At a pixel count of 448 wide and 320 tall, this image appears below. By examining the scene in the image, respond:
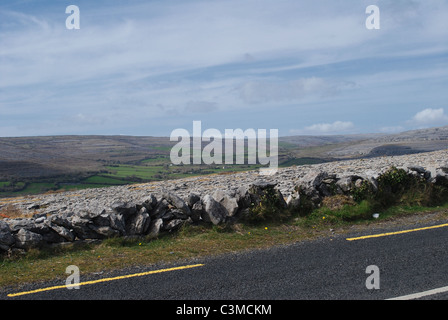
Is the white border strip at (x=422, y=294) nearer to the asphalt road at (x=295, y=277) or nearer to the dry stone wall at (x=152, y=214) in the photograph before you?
the asphalt road at (x=295, y=277)

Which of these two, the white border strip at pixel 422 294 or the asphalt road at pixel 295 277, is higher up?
the white border strip at pixel 422 294

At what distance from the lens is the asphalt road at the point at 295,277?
24.1 ft

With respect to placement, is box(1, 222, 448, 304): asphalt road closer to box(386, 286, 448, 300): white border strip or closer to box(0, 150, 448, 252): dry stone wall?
box(386, 286, 448, 300): white border strip

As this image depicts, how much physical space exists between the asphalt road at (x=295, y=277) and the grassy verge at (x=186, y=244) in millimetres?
772

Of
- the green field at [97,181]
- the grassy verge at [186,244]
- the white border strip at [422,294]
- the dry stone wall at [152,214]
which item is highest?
the dry stone wall at [152,214]

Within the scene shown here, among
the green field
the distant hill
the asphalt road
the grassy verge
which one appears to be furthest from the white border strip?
the distant hill

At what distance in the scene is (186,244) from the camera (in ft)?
37.3

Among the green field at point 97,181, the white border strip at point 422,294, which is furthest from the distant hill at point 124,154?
the white border strip at point 422,294

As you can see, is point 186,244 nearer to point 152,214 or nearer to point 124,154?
point 152,214
